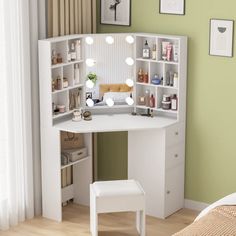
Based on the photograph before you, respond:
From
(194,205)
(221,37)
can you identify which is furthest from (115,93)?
(194,205)

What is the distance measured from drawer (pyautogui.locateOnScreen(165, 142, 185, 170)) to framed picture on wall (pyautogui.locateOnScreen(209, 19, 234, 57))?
805 mm

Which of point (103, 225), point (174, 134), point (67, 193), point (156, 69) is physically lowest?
point (103, 225)

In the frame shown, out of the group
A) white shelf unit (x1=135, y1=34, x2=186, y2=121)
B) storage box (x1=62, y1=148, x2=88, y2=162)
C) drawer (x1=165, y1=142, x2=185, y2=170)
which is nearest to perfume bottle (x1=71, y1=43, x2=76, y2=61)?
white shelf unit (x1=135, y1=34, x2=186, y2=121)

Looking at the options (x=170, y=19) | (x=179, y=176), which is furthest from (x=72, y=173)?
(x=170, y=19)

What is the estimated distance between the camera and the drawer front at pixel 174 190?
5523mm

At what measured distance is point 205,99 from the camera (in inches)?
217

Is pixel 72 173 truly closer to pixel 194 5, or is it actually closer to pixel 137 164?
pixel 137 164

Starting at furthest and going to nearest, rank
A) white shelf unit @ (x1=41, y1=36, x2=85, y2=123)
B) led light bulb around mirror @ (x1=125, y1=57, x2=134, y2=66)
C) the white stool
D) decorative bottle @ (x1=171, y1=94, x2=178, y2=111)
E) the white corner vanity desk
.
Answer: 1. led light bulb around mirror @ (x1=125, y1=57, x2=134, y2=66)
2. decorative bottle @ (x1=171, y1=94, x2=178, y2=111)
3. the white corner vanity desk
4. white shelf unit @ (x1=41, y1=36, x2=85, y2=123)
5. the white stool

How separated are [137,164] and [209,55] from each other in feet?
3.44

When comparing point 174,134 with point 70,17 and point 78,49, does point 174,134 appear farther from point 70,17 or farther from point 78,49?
point 70,17

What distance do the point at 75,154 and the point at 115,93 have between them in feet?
2.00

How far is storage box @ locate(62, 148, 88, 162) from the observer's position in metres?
5.57

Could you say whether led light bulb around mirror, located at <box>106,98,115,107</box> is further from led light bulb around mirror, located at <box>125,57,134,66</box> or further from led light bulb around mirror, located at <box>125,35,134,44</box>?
led light bulb around mirror, located at <box>125,35,134,44</box>

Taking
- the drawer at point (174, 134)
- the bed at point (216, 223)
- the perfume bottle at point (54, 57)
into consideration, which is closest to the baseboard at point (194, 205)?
the drawer at point (174, 134)
